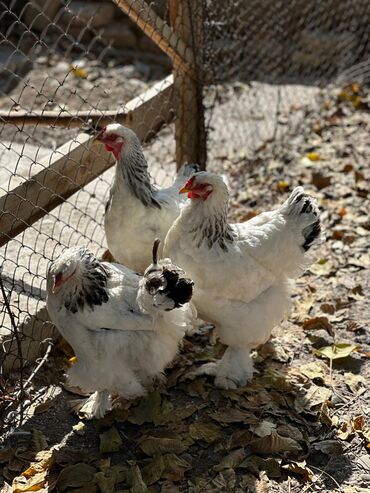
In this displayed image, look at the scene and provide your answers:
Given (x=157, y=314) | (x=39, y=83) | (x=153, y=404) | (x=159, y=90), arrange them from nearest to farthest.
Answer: (x=157, y=314) < (x=153, y=404) < (x=159, y=90) < (x=39, y=83)

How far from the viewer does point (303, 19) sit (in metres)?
6.99

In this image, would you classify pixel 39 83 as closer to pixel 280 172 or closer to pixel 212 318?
pixel 280 172

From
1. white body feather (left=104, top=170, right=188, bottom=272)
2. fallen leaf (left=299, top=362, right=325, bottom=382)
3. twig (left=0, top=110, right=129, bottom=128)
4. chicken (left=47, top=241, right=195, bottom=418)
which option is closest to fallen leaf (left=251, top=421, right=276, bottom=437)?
fallen leaf (left=299, top=362, right=325, bottom=382)

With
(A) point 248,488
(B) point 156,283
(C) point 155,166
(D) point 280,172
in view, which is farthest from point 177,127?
(A) point 248,488

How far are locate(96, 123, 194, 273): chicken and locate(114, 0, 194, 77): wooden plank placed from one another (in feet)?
2.16

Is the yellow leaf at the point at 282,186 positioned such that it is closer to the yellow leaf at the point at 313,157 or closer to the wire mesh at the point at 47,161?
the yellow leaf at the point at 313,157

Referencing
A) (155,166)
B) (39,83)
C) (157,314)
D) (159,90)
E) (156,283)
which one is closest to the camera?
(156,283)

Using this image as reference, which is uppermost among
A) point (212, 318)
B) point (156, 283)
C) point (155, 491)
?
point (156, 283)

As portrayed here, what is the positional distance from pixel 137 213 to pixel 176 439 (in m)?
1.10

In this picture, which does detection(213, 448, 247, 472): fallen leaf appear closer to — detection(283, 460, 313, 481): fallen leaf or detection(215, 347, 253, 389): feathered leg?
detection(283, 460, 313, 481): fallen leaf

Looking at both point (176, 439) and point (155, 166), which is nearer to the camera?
point (176, 439)

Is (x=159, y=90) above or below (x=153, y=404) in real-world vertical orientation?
above

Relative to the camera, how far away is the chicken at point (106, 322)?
9.48 feet

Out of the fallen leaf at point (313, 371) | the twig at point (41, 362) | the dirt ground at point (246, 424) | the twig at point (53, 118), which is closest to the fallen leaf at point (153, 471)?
the dirt ground at point (246, 424)
